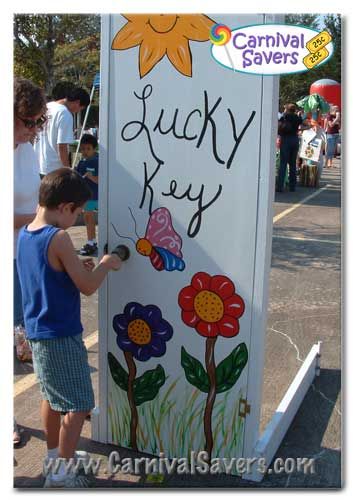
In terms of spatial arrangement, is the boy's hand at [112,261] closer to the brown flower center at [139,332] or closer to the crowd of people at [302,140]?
the brown flower center at [139,332]

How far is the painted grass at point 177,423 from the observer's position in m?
2.61

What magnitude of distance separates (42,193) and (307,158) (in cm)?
1100

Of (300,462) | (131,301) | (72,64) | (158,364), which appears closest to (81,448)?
(158,364)

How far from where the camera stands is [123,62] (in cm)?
250

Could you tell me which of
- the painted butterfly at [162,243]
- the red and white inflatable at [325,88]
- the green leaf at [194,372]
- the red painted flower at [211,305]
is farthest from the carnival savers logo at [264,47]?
the red and white inflatable at [325,88]

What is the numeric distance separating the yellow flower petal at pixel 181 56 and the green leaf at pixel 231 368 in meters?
1.17

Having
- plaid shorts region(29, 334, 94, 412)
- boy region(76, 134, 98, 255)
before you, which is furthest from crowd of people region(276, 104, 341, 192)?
plaid shorts region(29, 334, 94, 412)

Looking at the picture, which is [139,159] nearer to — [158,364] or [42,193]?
[42,193]

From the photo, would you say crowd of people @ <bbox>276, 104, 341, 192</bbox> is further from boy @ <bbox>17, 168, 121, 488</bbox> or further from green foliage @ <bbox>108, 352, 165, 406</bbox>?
boy @ <bbox>17, 168, 121, 488</bbox>

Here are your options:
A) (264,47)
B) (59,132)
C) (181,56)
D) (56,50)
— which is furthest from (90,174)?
(56,50)

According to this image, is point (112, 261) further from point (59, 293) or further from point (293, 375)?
point (293, 375)

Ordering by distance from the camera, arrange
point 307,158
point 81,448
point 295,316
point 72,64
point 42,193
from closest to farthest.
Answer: point 42,193
point 81,448
point 295,316
point 307,158
point 72,64

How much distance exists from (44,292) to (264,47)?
1.28 meters

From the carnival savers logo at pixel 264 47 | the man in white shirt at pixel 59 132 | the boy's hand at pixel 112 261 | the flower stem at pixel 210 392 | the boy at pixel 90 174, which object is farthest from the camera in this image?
the boy at pixel 90 174
